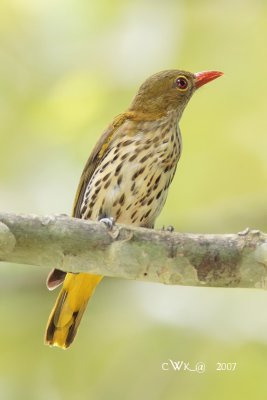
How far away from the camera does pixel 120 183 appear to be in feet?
15.3

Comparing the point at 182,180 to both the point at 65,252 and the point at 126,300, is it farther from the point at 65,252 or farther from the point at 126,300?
the point at 65,252

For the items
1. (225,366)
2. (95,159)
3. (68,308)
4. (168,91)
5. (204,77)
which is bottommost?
(225,366)

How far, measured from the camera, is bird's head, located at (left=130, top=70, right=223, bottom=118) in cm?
506

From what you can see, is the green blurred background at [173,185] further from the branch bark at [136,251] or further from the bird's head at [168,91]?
the branch bark at [136,251]

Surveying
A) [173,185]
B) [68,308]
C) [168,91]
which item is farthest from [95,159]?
[173,185]

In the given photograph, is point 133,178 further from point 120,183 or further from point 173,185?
point 173,185

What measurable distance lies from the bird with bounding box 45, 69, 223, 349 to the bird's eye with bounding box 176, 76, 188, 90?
28 centimetres

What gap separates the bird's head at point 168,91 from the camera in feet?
16.6

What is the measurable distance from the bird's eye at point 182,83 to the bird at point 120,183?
28 cm

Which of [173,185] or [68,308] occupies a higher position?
[173,185]

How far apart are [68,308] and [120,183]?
697mm

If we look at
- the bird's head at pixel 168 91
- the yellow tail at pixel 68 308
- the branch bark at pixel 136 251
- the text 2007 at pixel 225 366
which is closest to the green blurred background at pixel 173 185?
the text 2007 at pixel 225 366

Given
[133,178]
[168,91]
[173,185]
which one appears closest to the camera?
[133,178]

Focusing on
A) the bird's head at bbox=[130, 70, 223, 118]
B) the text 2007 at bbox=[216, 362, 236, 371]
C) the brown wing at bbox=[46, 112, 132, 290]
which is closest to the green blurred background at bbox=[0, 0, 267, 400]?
the text 2007 at bbox=[216, 362, 236, 371]
